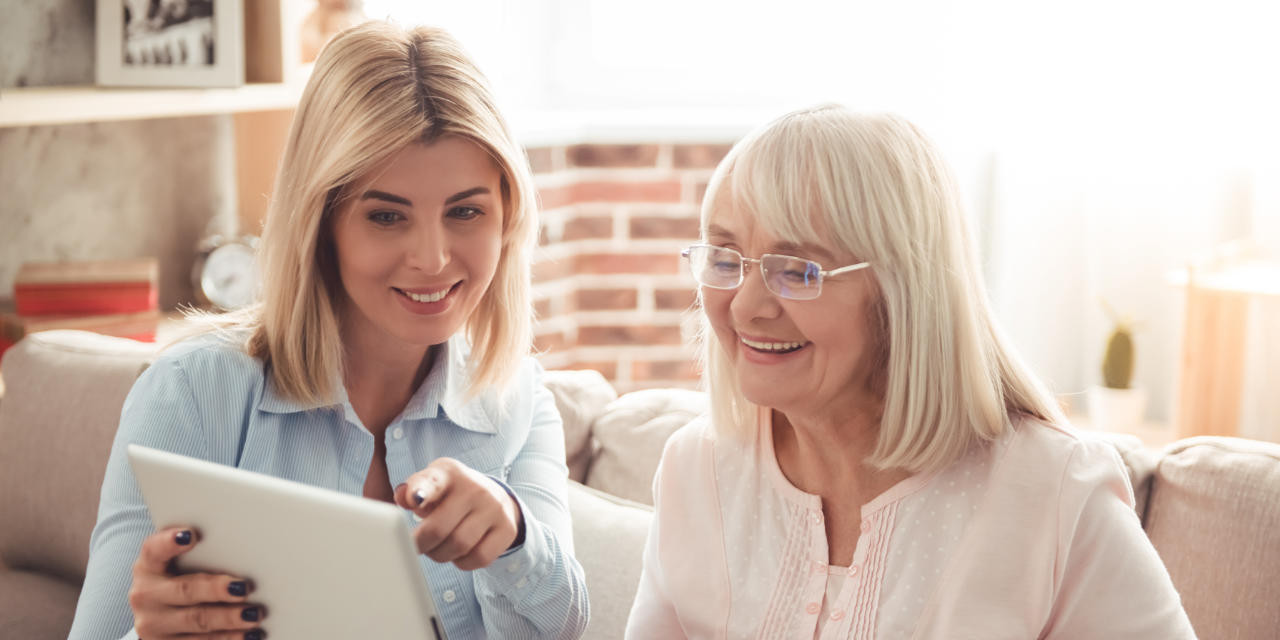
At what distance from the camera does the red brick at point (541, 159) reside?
11.4 feet

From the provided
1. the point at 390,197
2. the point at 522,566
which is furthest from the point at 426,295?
the point at 522,566

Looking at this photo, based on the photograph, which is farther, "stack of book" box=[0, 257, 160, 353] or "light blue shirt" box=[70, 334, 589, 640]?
"stack of book" box=[0, 257, 160, 353]

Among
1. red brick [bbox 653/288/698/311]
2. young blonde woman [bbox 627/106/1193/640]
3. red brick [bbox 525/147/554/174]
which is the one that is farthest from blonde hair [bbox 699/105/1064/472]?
red brick [bbox 653/288/698/311]

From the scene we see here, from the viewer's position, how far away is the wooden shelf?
2223 millimetres

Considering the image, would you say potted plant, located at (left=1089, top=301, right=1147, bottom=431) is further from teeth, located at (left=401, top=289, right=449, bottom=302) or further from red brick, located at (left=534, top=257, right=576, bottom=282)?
teeth, located at (left=401, top=289, right=449, bottom=302)

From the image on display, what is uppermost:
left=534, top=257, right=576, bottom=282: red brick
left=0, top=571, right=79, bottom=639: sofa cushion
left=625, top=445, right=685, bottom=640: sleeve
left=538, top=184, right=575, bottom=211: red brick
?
left=538, top=184, right=575, bottom=211: red brick

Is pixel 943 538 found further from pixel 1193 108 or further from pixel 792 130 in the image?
pixel 1193 108

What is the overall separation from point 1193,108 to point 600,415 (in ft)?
8.08

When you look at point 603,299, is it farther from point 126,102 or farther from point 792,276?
point 792,276

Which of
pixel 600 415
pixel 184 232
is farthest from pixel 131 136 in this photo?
pixel 600 415

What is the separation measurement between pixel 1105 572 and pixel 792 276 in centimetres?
42

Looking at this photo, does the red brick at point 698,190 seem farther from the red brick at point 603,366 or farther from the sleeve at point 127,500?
the sleeve at point 127,500

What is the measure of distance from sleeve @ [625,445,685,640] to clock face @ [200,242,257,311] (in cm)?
156

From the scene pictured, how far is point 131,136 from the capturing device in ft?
9.14
